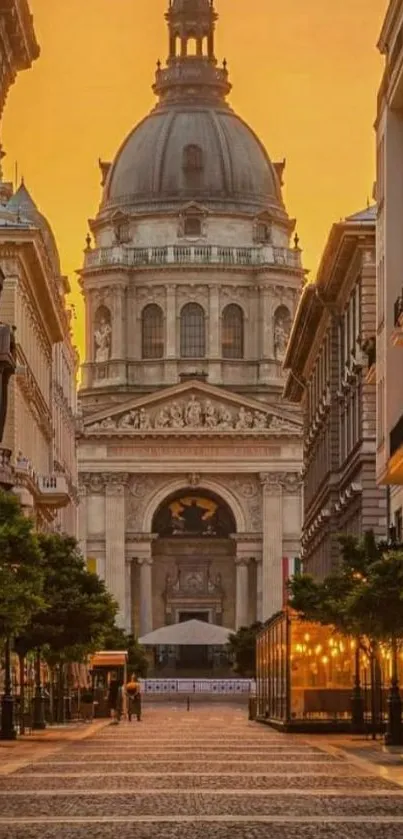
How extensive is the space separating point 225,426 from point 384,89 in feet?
423

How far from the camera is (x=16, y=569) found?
170ft

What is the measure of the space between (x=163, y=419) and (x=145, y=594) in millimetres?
12176

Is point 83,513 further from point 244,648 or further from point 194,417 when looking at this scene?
point 244,648

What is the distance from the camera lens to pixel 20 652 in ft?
215

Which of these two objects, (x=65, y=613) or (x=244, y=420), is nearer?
(x=65, y=613)

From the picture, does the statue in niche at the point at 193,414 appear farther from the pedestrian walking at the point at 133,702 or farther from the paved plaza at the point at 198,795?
the paved plaza at the point at 198,795

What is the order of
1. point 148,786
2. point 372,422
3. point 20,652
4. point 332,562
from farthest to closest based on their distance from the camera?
1. point 332,562
2. point 372,422
3. point 20,652
4. point 148,786

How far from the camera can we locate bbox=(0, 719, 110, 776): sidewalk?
4310cm

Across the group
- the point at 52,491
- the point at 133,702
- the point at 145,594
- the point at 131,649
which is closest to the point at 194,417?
the point at 145,594

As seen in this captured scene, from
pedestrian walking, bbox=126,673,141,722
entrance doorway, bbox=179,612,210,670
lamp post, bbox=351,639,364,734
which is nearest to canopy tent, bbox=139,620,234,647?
entrance doorway, bbox=179,612,210,670

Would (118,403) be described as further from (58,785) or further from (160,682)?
(58,785)

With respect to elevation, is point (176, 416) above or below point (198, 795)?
above

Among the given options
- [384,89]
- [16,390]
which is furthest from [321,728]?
[16,390]

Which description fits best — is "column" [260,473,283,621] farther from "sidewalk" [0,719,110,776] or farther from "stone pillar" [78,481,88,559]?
"sidewalk" [0,719,110,776]
